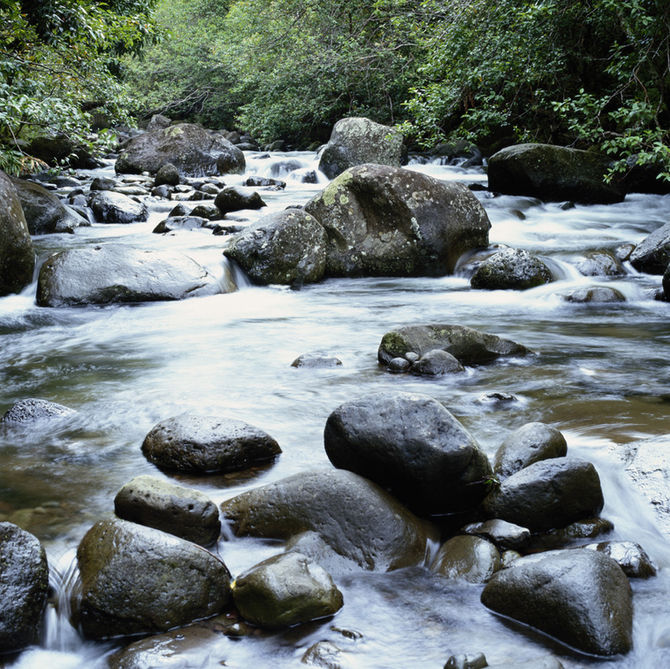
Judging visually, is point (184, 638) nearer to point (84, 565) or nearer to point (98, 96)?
point (84, 565)

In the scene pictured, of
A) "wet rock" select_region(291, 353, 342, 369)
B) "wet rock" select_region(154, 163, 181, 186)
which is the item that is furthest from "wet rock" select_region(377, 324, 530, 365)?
"wet rock" select_region(154, 163, 181, 186)

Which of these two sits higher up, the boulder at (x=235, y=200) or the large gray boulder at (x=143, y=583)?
the boulder at (x=235, y=200)

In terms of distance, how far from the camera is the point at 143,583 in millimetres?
2432

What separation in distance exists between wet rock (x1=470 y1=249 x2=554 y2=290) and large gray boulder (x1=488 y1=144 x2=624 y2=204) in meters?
4.89

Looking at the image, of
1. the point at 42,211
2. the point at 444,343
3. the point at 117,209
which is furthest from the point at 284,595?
the point at 117,209

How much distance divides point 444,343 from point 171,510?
2.99m

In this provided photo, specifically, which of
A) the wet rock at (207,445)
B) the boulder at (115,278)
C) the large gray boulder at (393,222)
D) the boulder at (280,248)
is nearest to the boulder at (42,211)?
the boulder at (115,278)

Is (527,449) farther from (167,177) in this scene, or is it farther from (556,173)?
(167,177)

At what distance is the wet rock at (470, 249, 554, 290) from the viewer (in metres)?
8.09

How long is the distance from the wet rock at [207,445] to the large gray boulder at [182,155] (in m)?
15.6

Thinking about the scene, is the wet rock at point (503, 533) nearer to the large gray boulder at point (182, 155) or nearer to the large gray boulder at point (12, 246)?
the large gray boulder at point (12, 246)

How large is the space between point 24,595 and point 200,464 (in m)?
1.21

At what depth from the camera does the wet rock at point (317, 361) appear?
17.6ft

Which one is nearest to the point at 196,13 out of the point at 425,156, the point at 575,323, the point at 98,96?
the point at 425,156
